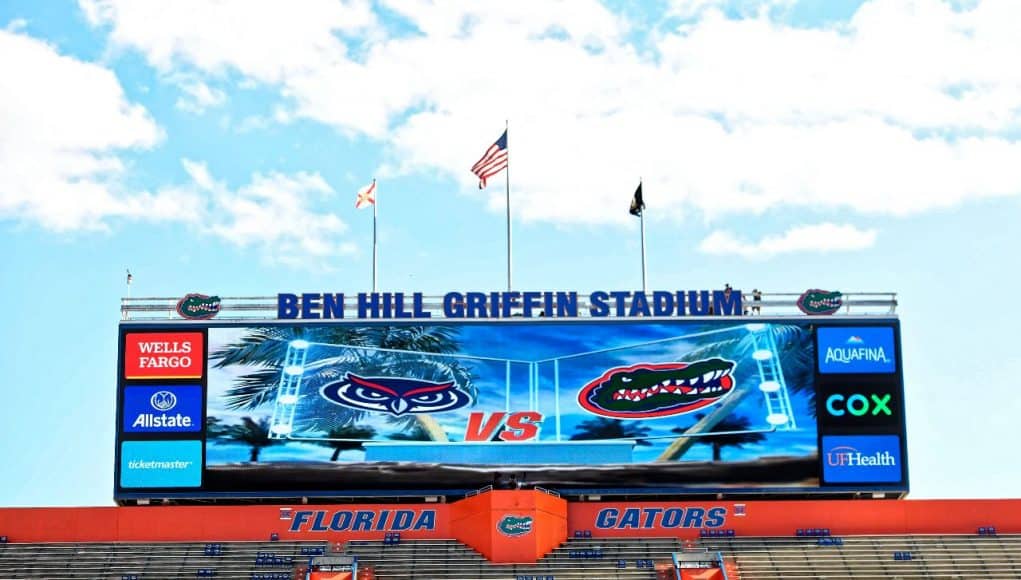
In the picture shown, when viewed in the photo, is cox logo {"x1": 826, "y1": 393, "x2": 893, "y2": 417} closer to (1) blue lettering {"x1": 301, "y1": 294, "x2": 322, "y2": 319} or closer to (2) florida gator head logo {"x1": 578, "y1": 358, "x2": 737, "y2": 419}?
(2) florida gator head logo {"x1": 578, "y1": 358, "x2": 737, "y2": 419}

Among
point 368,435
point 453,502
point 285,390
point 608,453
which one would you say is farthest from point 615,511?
point 285,390

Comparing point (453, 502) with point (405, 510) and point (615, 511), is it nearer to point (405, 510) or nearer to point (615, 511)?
point (405, 510)

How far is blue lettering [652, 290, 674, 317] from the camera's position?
63.9 m

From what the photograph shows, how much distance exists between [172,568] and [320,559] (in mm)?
5787

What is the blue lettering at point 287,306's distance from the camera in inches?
2500

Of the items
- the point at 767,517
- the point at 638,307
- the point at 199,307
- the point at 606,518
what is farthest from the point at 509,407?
the point at 199,307

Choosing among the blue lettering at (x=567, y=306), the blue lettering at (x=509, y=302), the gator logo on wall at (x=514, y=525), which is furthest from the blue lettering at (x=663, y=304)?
the gator logo on wall at (x=514, y=525)

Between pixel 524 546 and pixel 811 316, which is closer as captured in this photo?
pixel 524 546

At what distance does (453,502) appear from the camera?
62.4 metres

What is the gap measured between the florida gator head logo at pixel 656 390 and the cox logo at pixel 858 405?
13.8ft

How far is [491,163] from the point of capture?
66.9 m

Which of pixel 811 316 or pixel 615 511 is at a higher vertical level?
pixel 811 316

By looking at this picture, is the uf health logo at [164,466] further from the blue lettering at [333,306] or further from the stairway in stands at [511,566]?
the blue lettering at [333,306]

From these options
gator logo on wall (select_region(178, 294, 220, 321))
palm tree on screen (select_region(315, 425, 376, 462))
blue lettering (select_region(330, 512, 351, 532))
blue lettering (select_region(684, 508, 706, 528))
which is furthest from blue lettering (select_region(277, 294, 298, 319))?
blue lettering (select_region(684, 508, 706, 528))
